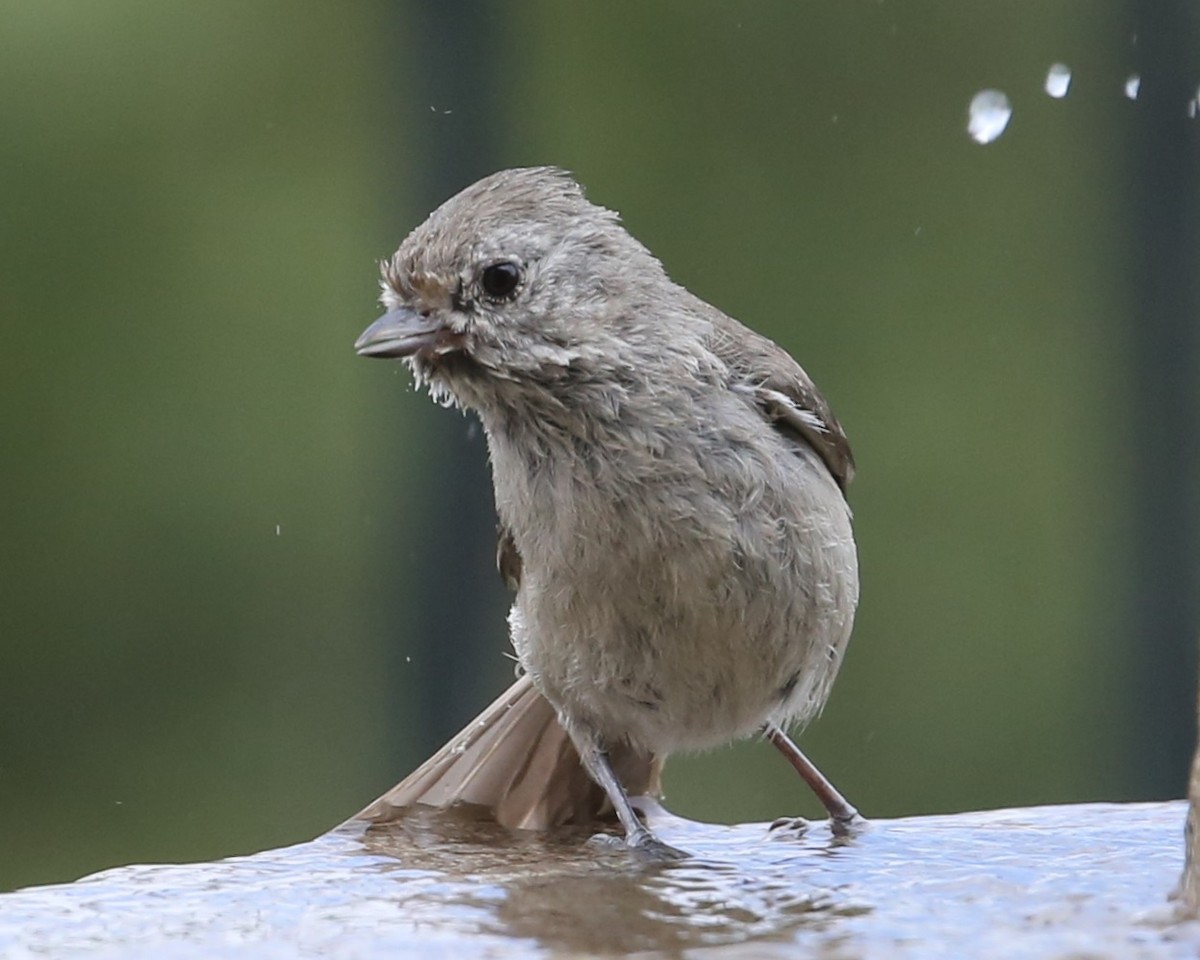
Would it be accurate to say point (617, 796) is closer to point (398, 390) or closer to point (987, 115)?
point (398, 390)

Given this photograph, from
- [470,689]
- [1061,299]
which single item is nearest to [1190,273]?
[1061,299]

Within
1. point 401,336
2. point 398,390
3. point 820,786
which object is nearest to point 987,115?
point 398,390

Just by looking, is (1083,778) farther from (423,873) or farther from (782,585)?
(423,873)

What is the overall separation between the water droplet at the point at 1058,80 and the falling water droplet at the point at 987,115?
7.1 inches

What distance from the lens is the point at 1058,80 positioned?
25.8 ft

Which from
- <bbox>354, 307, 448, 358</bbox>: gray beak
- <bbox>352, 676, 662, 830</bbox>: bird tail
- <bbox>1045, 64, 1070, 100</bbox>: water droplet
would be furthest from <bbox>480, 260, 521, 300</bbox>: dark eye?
<bbox>1045, 64, 1070, 100</bbox>: water droplet

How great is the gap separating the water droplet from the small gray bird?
4.19 m

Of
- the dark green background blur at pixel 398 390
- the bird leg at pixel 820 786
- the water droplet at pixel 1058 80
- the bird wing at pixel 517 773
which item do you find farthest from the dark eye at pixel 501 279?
the water droplet at pixel 1058 80

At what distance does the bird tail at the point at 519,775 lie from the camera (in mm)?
4031

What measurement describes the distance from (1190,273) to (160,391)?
3.78 m

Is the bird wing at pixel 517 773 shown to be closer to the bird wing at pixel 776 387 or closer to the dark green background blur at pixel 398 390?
the bird wing at pixel 776 387

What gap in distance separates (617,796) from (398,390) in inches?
143

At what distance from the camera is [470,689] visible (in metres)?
6.65

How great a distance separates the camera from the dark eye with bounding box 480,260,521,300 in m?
3.80
